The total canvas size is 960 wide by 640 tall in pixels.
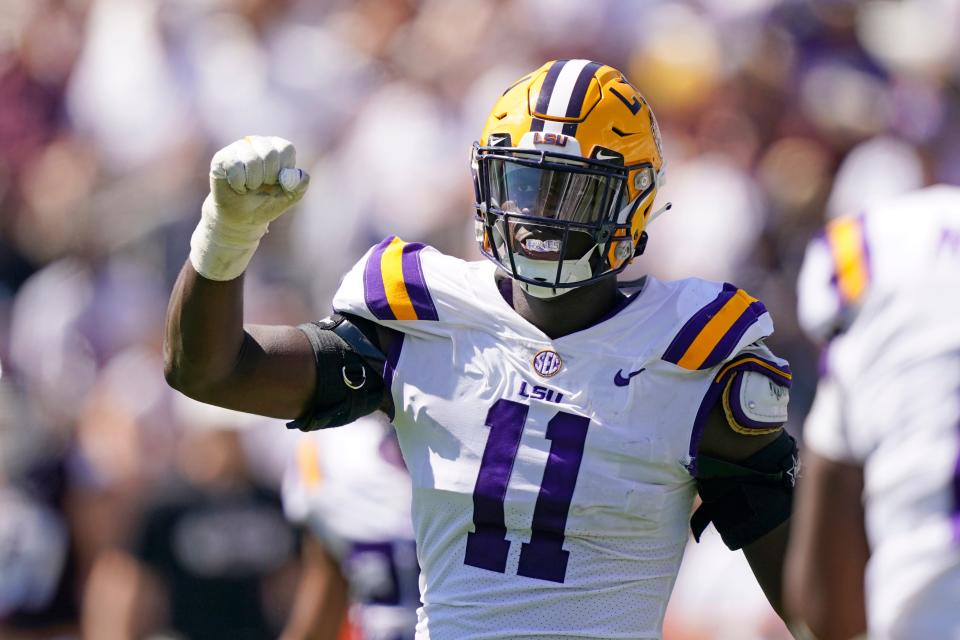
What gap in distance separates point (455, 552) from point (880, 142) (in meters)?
3.77

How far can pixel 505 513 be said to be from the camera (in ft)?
9.18

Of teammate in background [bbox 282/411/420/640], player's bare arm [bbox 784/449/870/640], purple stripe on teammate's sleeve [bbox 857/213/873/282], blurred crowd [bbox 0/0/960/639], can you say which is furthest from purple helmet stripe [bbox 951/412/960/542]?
blurred crowd [bbox 0/0/960/639]

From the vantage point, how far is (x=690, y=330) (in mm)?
2840

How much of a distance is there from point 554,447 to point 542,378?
0.13 m

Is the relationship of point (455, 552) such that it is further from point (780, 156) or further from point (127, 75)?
point (127, 75)

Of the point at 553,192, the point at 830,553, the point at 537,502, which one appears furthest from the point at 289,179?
the point at 830,553

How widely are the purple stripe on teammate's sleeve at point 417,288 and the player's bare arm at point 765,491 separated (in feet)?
1.80

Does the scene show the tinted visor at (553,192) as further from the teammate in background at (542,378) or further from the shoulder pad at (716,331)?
the shoulder pad at (716,331)

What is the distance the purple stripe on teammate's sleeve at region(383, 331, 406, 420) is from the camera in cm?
294

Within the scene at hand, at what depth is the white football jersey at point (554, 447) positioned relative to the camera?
2.79 metres

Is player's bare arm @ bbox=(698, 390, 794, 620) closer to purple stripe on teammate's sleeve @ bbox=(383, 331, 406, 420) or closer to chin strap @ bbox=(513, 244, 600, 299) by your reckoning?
chin strap @ bbox=(513, 244, 600, 299)

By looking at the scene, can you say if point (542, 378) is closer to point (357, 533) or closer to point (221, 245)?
point (221, 245)

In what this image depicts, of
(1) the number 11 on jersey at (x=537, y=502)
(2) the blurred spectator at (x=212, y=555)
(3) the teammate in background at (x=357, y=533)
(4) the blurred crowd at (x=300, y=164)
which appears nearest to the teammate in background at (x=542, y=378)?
(1) the number 11 on jersey at (x=537, y=502)

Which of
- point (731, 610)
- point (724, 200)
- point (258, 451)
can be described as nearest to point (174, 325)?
point (731, 610)
